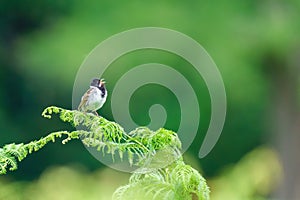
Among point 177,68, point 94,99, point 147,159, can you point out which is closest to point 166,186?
point 147,159

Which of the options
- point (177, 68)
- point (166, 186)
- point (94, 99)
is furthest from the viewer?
point (177, 68)

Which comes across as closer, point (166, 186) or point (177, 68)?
point (166, 186)

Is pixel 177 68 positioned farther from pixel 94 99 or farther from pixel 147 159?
pixel 147 159

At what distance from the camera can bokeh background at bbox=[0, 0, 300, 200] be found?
466cm

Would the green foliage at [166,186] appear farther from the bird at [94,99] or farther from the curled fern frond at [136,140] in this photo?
the bird at [94,99]

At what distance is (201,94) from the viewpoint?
511cm

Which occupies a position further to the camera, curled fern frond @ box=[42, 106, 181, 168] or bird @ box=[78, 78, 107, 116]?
bird @ box=[78, 78, 107, 116]

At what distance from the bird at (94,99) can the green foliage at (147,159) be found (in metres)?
0.33

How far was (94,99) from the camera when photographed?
1.60 metres

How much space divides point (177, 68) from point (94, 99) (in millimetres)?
3342

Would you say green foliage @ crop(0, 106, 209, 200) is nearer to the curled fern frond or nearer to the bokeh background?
the curled fern frond

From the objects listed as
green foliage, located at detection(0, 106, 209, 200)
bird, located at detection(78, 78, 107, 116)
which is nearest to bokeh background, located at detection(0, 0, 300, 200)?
bird, located at detection(78, 78, 107, 116)

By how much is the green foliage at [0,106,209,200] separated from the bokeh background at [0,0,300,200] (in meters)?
2.69

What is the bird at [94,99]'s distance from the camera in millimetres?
1539
